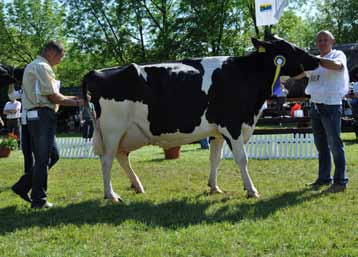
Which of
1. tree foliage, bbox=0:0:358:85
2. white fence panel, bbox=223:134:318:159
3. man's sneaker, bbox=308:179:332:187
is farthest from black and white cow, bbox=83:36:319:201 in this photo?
tree foliage, bbox=0:0:358:85

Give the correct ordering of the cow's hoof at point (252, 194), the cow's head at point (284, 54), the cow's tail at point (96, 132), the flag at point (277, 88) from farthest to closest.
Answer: the flag at point (277, 88) < the cow's head at point (284, 54) < the cow's tail at point (96, 132) < the cow's hoof at point (252, 194)

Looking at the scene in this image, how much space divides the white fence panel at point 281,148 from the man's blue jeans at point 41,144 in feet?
20.2

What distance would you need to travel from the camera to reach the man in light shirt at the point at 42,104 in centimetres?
631

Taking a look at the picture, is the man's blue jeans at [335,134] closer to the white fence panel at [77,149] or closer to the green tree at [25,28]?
the white fence panel at [77,149]

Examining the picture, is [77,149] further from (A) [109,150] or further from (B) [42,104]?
(B) [42,104]

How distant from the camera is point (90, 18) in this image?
34438 millimetres

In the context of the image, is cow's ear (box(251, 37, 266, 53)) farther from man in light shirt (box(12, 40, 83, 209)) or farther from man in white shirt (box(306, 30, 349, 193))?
man in light shirt (box(12, 40, 83, 209))

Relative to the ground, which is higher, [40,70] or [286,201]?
[40,70]

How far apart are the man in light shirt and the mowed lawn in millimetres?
488

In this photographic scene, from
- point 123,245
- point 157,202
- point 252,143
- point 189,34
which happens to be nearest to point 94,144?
point 157,202

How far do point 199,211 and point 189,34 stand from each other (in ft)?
86.0

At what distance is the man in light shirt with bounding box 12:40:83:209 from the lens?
6.31m

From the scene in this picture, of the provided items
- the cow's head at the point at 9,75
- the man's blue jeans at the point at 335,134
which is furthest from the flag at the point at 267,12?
the cow's head at the point at 9,75

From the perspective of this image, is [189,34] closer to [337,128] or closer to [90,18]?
[90,18]
